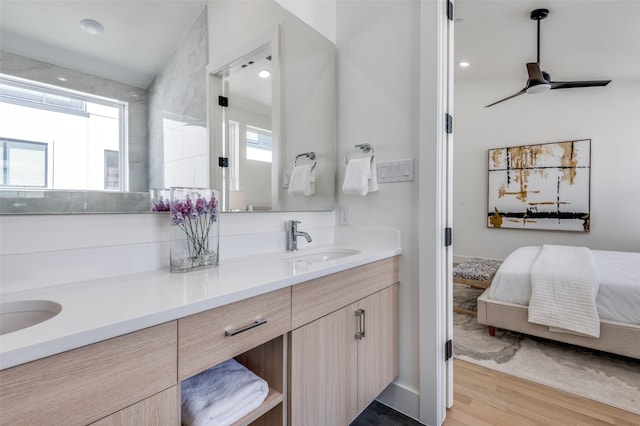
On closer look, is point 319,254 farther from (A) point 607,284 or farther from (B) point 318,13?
(A) point 607,284

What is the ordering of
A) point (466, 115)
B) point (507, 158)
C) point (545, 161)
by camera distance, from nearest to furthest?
point (545, 161)
point (507, 158)
point (466, 115)

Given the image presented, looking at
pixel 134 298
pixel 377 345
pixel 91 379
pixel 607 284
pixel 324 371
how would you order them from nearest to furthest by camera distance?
pixel 91 379, pixel 134 298, pixel 324 371, pixel 377 345, pixel 607 284

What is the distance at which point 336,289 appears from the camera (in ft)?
3.76

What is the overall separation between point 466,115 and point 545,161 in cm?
137

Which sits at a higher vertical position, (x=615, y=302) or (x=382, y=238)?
(x=382, y=238)

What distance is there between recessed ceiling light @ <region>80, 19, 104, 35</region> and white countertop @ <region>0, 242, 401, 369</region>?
0.81 metres

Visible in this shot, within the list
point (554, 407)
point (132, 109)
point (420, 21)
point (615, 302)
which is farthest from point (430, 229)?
point (615, 302)

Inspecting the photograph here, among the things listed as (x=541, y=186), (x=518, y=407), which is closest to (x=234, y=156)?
(x=518, y=407)

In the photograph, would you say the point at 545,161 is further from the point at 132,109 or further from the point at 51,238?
the point at 51,238

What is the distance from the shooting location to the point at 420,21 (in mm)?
1485

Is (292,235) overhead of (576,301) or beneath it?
overhead

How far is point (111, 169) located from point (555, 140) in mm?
5353

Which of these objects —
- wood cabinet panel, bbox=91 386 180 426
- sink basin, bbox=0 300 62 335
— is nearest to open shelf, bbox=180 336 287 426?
wood cabinet panel, bbox=91 386 180 426

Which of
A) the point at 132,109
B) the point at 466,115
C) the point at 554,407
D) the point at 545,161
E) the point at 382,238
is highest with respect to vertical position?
the point at 466,115
